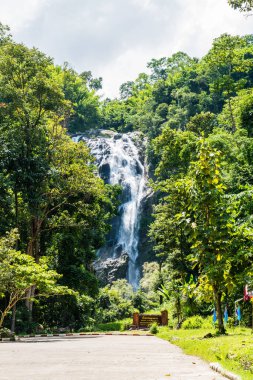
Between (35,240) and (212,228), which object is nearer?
(212,228)

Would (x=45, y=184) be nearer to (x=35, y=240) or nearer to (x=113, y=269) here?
(x=35, y=240)

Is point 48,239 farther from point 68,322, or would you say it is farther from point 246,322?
point 246,322

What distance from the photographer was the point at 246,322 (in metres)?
17.7

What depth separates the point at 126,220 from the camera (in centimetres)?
4647

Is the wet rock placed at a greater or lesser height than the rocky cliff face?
lesser

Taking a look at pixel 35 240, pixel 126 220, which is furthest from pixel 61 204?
pixel 126 220

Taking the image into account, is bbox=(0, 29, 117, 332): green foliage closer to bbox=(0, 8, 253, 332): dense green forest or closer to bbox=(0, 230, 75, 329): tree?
bbox=(0, 8, 253, 332): dense green forest

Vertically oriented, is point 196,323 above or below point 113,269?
below

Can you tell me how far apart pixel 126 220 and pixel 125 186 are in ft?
15.0

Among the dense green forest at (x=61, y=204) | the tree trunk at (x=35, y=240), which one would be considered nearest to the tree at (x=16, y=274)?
the dense green forest at (x=61, y=204)

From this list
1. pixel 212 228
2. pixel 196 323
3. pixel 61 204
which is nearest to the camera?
pixel 212 228

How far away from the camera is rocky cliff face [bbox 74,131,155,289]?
148 ft

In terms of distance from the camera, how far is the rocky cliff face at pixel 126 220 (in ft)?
148

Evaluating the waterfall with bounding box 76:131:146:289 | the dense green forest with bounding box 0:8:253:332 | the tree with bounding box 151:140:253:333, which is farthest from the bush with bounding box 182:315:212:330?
the waterfall with bounding box 76:131:146:289
